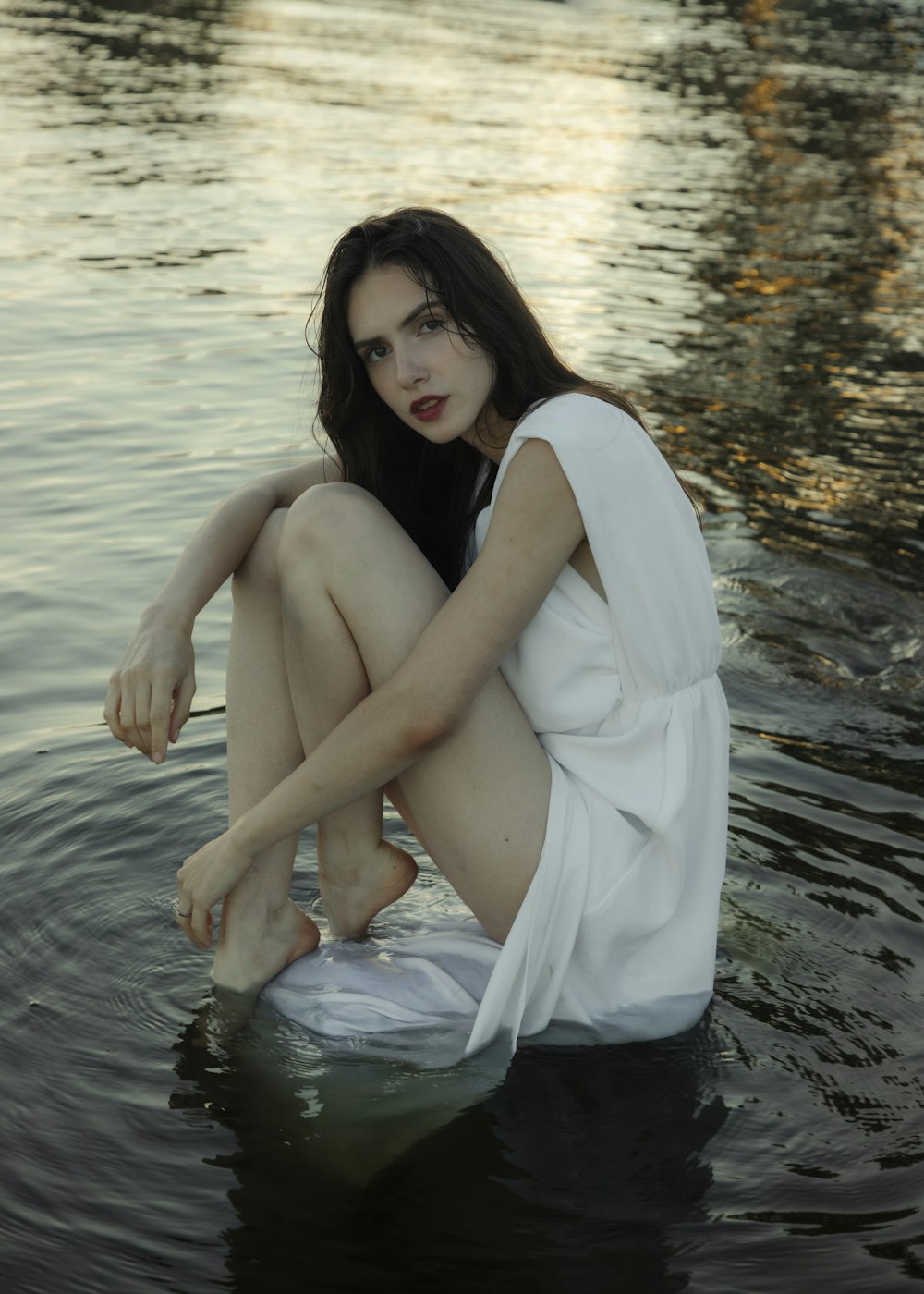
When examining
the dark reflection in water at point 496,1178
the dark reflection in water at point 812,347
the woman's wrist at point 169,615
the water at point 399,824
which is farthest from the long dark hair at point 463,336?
the dark reflection in water at point 812,347

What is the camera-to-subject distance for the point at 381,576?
8.61ft

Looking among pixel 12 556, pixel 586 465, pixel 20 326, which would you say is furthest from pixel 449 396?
pixel 20 326

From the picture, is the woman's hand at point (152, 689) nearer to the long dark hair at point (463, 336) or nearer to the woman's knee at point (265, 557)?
the woman's knee at point (265, 557)

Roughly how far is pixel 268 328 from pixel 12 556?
3.53 m

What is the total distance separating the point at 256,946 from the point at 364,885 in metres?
0.25

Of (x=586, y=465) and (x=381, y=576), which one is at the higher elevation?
(x=586, y=465)

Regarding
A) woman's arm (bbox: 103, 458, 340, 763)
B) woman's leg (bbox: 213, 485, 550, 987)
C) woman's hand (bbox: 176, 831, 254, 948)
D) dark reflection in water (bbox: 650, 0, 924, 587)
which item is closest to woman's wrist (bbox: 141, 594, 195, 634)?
woman's arm (bbox: 103, 458, 340, 763)

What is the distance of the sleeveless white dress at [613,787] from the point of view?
2.57m

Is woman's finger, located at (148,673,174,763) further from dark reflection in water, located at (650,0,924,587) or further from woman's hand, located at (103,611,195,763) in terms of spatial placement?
dark reflection in water, located at (650,0,924,587)

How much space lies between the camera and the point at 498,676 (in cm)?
269

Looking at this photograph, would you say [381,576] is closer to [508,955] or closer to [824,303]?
[508,955]

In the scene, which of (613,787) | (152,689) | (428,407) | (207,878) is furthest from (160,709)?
(613,787)

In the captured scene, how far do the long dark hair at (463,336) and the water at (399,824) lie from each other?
904mm

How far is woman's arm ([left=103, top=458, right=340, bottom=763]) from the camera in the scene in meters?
2.75
